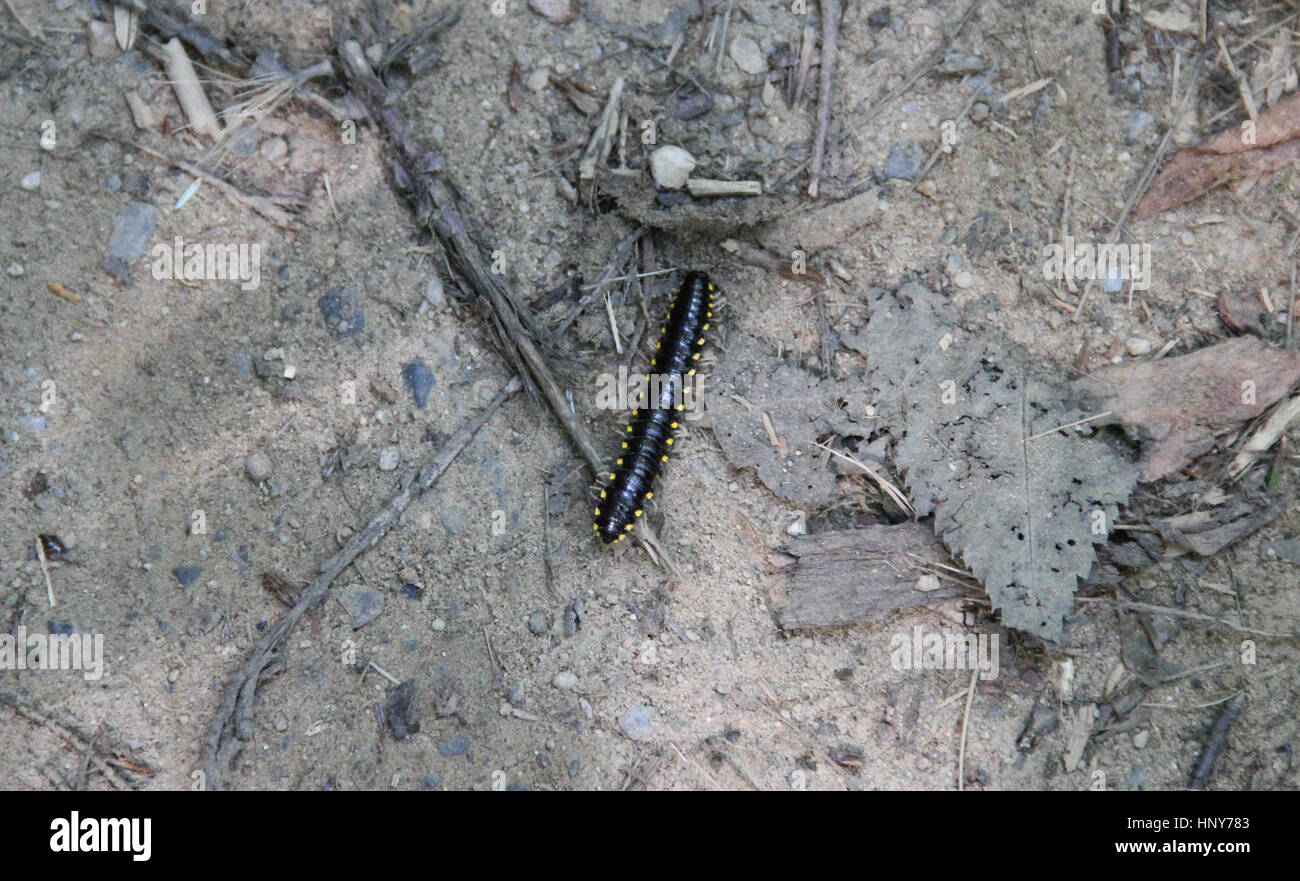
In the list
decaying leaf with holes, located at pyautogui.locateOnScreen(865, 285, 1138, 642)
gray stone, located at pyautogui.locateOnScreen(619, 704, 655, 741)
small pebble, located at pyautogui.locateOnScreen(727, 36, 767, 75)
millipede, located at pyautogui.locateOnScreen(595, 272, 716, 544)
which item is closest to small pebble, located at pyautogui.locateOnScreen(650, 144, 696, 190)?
millipede, located at pyautogui.locateOnScreen(595, 272, 716, 544)

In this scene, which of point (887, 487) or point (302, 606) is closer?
point (302, 606)

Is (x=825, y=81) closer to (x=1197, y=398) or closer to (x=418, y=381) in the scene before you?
(x=1197, y=398)

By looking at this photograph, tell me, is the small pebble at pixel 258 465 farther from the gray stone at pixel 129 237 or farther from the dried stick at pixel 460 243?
the dried stick at pixel 460 243

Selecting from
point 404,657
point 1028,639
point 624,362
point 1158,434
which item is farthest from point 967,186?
point 404,657

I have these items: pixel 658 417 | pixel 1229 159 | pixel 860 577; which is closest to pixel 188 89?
pixel 658 417

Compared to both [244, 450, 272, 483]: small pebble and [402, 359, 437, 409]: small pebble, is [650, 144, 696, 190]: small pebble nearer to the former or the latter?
[402, 359, 437, 409]: small pebble

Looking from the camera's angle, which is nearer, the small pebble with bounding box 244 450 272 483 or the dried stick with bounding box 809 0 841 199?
the small pebble with bounding box 244 450 272 483
